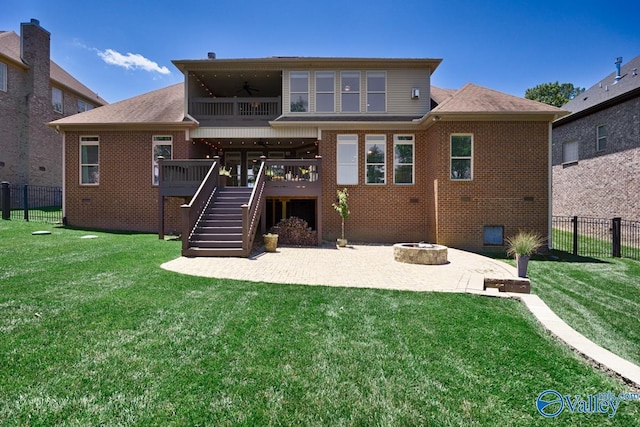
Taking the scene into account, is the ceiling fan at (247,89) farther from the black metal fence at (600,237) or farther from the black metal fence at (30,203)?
the black metal fence at (600,237)

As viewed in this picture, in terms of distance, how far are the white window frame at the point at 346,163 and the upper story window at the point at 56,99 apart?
22.0 m

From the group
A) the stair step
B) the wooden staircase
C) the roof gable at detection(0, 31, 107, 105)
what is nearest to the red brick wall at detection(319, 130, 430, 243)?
the wooden staircase

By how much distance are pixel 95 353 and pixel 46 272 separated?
4.39 meters

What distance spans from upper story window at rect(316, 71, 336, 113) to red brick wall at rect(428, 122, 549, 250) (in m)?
4.88

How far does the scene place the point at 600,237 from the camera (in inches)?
595

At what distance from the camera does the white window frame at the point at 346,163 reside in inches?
522

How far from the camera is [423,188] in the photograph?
13.2m

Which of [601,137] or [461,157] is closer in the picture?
[461,157]

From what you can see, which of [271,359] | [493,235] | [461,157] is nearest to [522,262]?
[271,359]

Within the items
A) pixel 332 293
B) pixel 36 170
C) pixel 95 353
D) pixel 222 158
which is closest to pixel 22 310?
pixel 95 353

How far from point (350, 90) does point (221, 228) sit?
8438 mm

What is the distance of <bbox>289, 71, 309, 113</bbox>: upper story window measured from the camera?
1380 centimetres

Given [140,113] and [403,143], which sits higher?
[140,113]

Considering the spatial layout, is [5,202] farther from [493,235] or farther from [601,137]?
[601,137]
